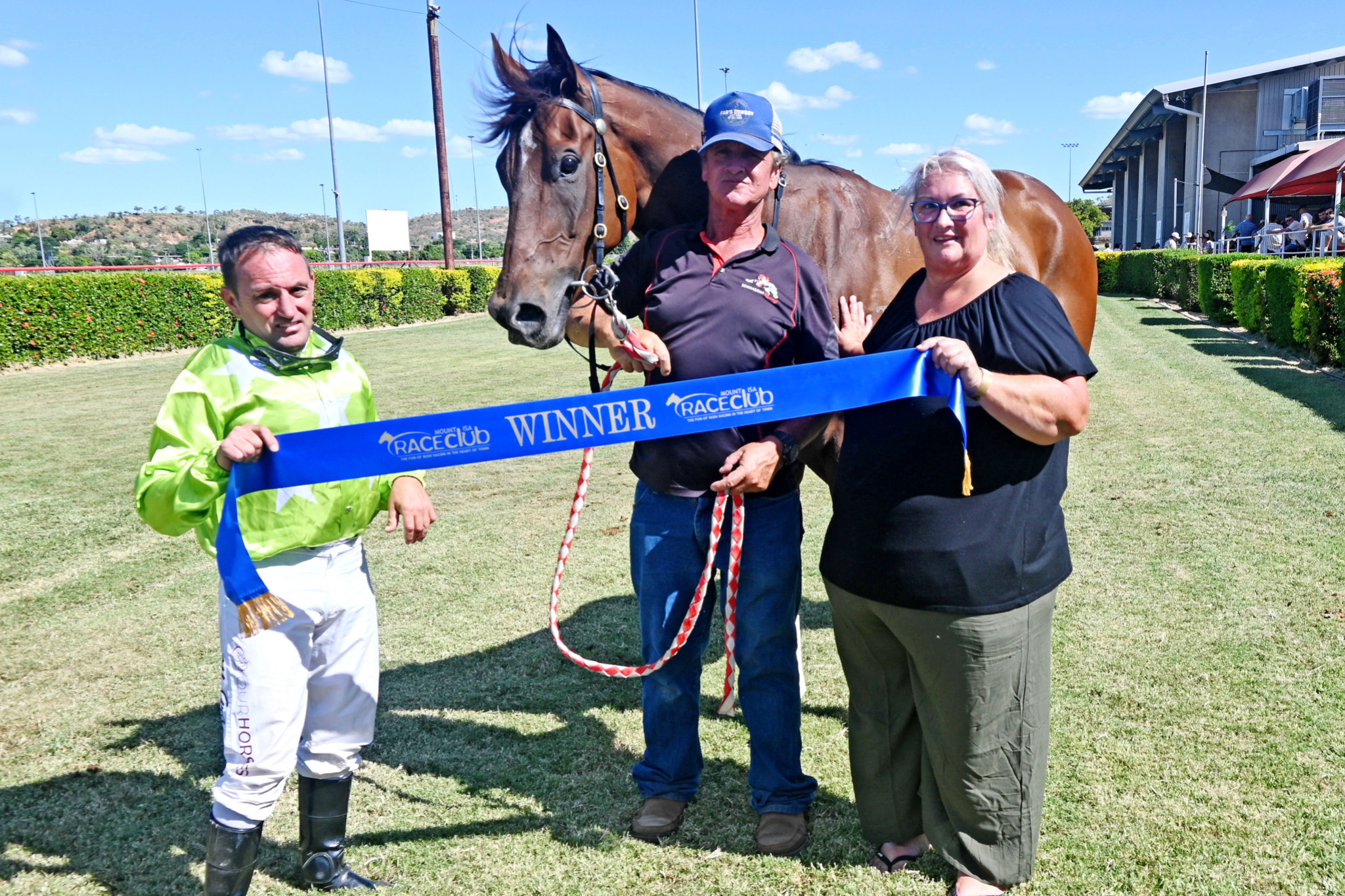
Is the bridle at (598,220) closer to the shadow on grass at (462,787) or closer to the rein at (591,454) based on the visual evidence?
the rein at (591,454)

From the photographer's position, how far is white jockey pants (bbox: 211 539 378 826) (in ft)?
7.96

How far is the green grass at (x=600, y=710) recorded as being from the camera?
296 cm

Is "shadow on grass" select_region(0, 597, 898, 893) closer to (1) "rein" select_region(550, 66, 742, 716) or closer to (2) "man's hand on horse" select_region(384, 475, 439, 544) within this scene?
(1) "rein" select_region(550, 66, 742, 716)

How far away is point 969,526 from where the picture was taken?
2389 mm

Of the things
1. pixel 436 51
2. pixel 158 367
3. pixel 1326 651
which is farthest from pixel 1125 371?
pixel 436 51

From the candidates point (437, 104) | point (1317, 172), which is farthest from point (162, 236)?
point (1317, 172)

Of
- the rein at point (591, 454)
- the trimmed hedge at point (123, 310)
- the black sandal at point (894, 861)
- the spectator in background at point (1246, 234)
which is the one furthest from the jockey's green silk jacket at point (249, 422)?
the spectator in background at point (1246, 234)

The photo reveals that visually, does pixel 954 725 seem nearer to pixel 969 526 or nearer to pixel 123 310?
pixel 969 526

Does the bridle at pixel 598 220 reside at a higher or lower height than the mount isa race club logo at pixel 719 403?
higher

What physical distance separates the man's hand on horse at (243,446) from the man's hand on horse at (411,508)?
0.37m

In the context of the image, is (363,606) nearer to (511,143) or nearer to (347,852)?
(347,852)

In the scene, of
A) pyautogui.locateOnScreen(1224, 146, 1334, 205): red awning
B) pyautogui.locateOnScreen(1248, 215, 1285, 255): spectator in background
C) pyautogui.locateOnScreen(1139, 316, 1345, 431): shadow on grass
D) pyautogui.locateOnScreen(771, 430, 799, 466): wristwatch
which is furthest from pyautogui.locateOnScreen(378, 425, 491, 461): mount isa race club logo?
pyautogui.locateOnScreen(1248, 215, 1285, 255): spectator in background

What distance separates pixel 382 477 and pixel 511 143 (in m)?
1.30

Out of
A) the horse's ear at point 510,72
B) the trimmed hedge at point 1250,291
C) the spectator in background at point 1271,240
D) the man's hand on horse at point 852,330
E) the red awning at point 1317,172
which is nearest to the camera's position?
the man's hand on horse at point 852,330
